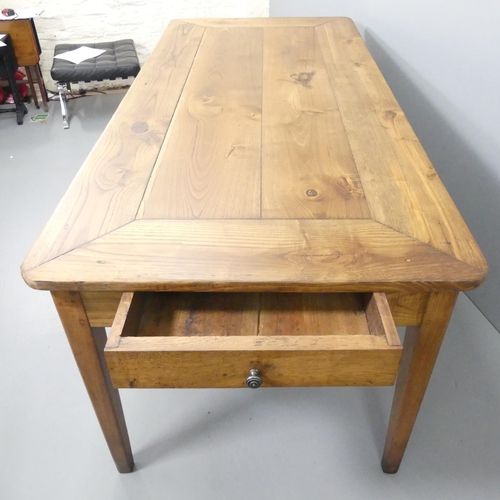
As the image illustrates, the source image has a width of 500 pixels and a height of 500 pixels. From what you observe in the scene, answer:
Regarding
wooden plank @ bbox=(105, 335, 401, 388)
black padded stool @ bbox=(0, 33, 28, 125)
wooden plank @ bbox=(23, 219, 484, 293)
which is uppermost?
wooden plank @ bbox=(23, 219, 484, 293)

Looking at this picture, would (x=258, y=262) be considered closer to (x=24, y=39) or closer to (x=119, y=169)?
(x=119, y=169)

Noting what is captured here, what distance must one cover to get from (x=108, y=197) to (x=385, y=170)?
501 millimetres

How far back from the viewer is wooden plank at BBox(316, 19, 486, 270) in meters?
0.74

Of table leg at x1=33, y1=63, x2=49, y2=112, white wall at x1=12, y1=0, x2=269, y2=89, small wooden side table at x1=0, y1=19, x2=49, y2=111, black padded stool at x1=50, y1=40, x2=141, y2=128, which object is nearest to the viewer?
black padded stool at x1=50, y1=40, x2=141, y2=128

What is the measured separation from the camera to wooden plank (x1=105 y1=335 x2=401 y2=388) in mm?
651

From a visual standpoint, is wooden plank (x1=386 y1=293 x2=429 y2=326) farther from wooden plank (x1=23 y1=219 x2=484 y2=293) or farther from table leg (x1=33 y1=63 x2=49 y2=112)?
table leg (x1=33 y1=63 x2=49 y2=112)

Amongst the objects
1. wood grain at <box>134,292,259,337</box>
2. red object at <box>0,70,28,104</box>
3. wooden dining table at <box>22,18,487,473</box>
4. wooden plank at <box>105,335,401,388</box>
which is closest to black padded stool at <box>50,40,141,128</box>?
red object at <box>0,70,28,104</box>

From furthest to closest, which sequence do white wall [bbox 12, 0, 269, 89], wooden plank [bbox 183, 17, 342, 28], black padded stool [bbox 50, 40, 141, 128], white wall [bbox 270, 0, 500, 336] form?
1. white wall [bbox 12, 0, 269, 89]
2. black padded stool [bbox 50, 40, 141, 128]
3. wooden plank [bbox 183, 17, 342, 28]
4. white wall [bbox 270, 0, 500, 336]

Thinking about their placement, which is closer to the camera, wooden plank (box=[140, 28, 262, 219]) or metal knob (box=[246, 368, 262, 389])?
metal knob (box=[246, 368, 262, 389])

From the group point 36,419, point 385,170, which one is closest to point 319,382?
point 385,170

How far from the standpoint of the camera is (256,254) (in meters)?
0.70

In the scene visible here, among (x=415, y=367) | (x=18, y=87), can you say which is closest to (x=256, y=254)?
(x=415, y=367)

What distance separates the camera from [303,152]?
966 millimetres

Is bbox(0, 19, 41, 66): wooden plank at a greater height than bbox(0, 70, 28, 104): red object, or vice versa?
bbox(0, 19, 41, 66): wooden plank
